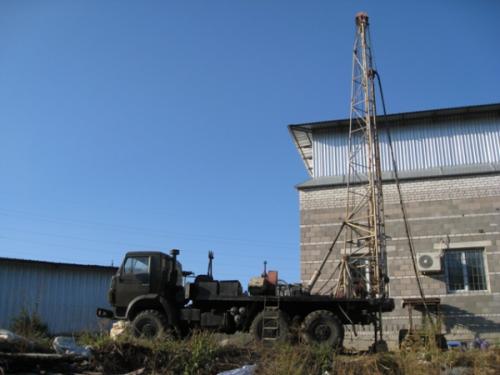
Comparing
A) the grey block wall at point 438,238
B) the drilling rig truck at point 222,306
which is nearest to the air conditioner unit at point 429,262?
the grey block wall at point 438,238

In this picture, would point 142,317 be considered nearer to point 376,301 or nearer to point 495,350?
point 376,301

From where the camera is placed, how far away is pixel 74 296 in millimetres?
25453

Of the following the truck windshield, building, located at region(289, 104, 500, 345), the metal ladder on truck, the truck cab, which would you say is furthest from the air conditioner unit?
the truck windshield

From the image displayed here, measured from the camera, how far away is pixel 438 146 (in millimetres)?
25891

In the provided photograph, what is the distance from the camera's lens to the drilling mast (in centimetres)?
2381

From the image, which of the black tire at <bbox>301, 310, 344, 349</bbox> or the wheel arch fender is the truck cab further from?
the black tire at <bbox>301, 310, 344, 349</bbox>

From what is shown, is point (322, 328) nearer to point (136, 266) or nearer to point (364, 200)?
point (136, 266)

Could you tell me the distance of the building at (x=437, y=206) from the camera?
23.6m

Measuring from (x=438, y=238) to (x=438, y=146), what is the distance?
14.3 ft

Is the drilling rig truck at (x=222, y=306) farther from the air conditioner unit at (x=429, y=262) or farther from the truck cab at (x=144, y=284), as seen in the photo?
the air conditioner unit at (x=429, y=262)

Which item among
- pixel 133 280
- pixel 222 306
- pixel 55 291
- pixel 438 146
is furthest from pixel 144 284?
pixel 438 146

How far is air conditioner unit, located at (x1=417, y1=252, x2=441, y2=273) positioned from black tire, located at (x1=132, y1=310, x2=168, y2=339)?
1258 centimetres

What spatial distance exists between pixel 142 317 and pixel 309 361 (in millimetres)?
5815

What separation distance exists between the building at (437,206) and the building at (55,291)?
964cm
